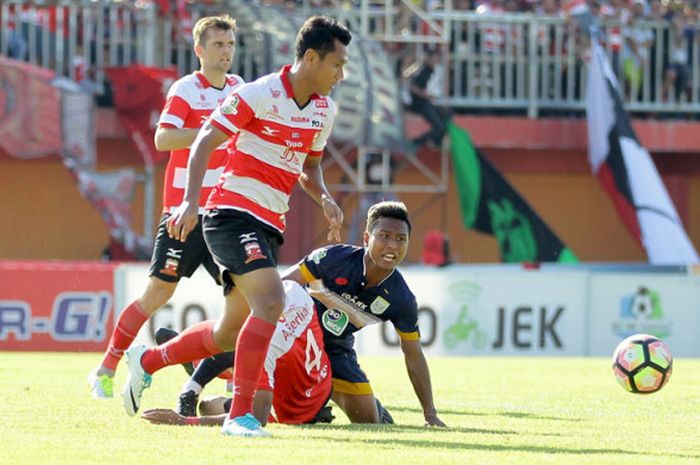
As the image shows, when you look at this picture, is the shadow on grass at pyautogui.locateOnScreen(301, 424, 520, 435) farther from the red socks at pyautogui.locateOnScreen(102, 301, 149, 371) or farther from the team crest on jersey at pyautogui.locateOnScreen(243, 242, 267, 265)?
the red socks at pyautogui.locateOnScreen(102, 301, 149, 371)

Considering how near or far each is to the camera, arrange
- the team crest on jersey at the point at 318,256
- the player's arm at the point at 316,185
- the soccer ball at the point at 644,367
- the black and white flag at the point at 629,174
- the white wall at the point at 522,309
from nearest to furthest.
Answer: the player's arm at the point at 316,185 → the team crest on jersey at the point at 318,256 → the soccer ball at the point at 644,367 → the white wall at the point at 522,309 → the black and white flag at the point at 629,174

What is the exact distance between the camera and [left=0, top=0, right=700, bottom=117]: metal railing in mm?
21453

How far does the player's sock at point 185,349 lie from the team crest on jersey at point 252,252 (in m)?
0.82

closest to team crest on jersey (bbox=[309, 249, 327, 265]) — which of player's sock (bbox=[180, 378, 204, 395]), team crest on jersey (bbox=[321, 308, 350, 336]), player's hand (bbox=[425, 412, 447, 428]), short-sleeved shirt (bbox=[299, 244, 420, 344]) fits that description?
short-sleeved shirt (bbox=[299, 244, 420, 344])

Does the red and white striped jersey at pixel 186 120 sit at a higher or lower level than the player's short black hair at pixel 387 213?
higher

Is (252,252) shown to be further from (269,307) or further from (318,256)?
(318,256)

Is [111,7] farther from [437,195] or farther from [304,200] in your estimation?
[437,195]

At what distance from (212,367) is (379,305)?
38.7 inches

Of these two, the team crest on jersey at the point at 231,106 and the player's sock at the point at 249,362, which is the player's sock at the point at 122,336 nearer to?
the player's sock at the point at 249,362

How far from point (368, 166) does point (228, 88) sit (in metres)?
13.4

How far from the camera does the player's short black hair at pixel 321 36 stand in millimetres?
7562

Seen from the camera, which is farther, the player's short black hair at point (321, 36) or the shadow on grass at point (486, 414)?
the shadow on grass at point (486, 414)

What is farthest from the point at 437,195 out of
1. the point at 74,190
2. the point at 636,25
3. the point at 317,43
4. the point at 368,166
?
the point at 317,43

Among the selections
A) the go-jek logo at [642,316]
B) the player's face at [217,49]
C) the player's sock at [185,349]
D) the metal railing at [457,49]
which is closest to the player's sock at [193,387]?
the player's sock at [185,349]
